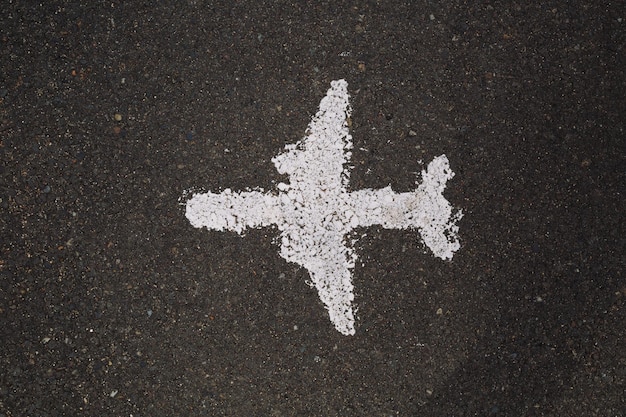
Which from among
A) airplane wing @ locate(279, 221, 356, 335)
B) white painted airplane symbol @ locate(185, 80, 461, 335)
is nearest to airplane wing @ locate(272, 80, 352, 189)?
white painted airplane symbol @ locate(185, 80, 461, 335)

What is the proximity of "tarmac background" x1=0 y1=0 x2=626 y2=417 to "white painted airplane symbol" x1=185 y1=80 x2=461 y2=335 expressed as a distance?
6 cm

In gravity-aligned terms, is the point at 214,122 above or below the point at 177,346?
above

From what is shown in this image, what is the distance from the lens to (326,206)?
2559 millimetres

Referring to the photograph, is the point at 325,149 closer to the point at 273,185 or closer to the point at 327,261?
the point at 273,185

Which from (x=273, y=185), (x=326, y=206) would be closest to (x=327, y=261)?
(x=326, y=206)

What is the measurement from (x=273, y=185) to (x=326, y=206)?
0.86 ft

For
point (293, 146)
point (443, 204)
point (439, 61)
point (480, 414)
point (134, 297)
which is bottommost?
point (480, 414)

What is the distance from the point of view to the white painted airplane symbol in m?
2.56

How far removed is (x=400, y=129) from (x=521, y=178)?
61 cm

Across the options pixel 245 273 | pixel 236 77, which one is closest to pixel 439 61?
pixel 236 77

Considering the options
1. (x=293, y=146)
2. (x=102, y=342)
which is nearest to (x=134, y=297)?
(x=102, y=342)

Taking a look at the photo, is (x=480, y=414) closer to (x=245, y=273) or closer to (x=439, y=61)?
(x=245, y=273)

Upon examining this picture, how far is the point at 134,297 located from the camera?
259 centimetres

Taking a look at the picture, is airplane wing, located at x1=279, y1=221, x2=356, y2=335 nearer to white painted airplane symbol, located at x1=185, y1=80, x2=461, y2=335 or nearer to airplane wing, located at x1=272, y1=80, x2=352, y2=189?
white painted airplane symbol, located at x1=185, y1=80, x2=461, y2=335
